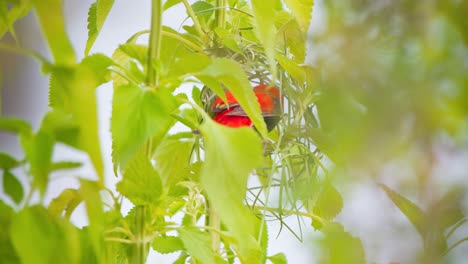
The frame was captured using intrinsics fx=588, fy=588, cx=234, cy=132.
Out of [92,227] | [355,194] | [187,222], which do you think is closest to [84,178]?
[92,227]

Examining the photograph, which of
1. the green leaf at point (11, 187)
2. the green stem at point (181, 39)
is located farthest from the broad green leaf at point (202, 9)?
the green leaf at point (11, 187)

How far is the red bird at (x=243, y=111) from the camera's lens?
503 millimetres

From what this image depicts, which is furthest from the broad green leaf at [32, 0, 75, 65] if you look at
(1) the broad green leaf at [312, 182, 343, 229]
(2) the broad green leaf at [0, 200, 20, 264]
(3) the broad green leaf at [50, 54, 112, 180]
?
(1) the broad green leaf at [312, 182, 343, 229]

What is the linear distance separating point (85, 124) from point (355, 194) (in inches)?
4.1

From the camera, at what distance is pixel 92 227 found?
0.24 meters

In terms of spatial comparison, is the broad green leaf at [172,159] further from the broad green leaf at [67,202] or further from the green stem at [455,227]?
the green stem at [455,227]

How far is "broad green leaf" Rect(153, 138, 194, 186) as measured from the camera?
0.51 m

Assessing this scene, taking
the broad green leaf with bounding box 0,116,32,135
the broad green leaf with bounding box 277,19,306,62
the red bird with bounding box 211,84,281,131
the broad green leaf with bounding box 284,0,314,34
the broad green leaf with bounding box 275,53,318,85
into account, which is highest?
the broad green leaf with bounding box 277,19,306,62

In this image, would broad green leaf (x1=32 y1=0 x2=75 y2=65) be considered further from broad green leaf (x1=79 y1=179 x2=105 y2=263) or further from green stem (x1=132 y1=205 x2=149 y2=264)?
green stem (x1=132 y1=205 x2=149 y2=264)

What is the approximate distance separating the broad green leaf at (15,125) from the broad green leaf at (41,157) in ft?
0.04

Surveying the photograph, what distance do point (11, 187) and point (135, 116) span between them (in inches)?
3.0

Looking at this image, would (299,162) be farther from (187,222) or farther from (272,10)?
(272,10)

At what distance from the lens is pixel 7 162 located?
0.29m

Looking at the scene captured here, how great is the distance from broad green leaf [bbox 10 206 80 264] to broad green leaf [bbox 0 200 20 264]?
33 mm
